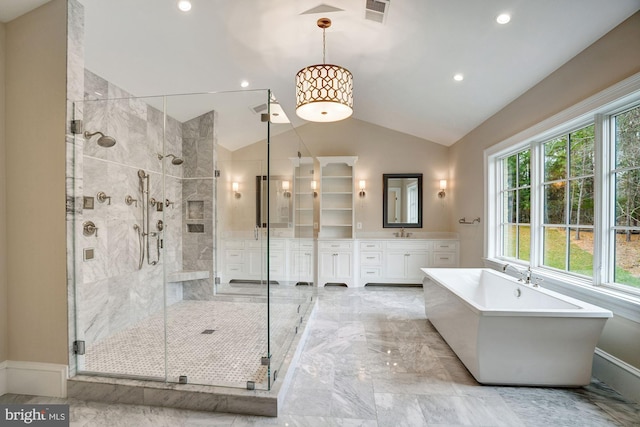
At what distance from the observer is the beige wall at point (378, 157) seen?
5.51m

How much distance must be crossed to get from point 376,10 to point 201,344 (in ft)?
10.8

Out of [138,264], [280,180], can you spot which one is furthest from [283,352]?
[138,264]

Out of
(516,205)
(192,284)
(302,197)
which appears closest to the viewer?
(192,284)

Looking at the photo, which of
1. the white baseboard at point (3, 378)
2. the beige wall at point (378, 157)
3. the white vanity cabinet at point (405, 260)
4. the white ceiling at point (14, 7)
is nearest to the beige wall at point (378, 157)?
the beige wall at point (378, 157)

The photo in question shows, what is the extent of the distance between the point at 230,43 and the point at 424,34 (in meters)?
1.84

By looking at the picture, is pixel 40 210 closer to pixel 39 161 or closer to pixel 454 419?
pixel 39 161

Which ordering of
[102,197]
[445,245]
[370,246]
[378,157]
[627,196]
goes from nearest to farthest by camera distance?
1. [627,196]
2. [102,197]
3. [445,245]
4. [370,246]
5. [378,157]

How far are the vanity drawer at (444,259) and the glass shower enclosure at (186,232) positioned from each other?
295cm

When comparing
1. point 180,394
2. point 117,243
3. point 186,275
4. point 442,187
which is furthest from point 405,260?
point 117,243

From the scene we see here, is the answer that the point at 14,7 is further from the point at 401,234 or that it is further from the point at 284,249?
the point at 401,234

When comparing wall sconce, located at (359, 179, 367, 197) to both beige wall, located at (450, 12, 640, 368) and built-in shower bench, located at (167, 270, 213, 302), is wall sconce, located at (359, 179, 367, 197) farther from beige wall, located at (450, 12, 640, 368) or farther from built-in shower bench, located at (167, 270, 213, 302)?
built-in shower bench, located at (167, 270, 213, 302)

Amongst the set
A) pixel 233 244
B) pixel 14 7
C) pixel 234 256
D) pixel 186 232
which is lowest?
pixel 234 256

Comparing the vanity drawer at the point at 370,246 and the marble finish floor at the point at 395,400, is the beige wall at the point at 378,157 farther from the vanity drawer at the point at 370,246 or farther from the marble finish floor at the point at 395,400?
the marble finish floor at the point at 395,400

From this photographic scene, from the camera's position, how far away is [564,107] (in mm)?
2627
